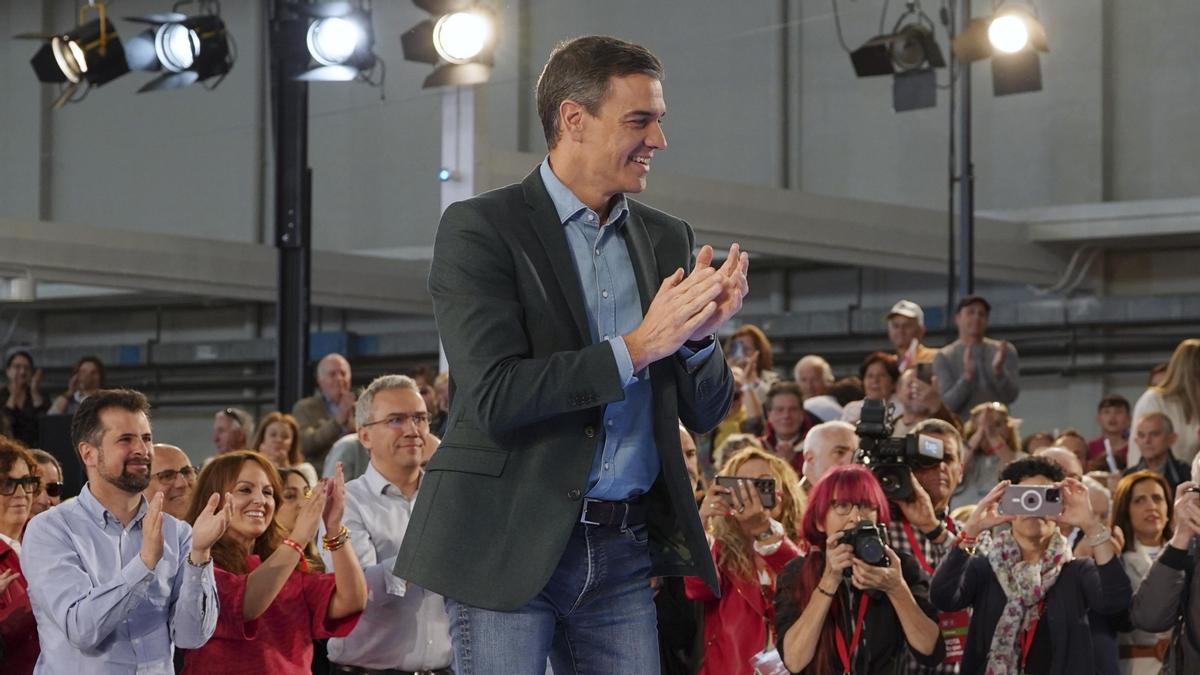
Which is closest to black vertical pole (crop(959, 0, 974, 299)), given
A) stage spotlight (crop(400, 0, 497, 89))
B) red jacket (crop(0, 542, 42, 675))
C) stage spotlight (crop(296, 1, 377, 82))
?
stage spotlight (crop(400, 0, 497, 89))

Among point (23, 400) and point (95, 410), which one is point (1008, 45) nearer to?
point (23, 400)

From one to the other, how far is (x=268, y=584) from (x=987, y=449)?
12.5 feet

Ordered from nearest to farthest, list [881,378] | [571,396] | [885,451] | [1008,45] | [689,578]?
[571,396], [885,451], [689,578], [881,378], [1008,45]

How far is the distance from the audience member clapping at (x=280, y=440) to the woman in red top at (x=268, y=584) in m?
2.64

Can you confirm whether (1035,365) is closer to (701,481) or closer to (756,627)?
(701,481)

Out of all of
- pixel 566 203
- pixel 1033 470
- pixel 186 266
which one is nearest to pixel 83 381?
pixel 186 266

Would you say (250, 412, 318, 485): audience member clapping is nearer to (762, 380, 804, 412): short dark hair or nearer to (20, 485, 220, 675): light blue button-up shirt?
(762, 380, 804, 412): short dark hair

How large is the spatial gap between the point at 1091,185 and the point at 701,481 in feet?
25.0

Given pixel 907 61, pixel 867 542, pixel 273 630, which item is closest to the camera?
pixel 867 542

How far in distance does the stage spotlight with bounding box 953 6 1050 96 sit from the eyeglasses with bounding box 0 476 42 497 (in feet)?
21.5

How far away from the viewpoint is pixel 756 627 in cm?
539

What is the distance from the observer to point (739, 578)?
5.39 m

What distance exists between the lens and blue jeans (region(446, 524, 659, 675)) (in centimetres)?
251

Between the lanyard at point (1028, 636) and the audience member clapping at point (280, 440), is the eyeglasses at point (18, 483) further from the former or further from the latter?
the lanyard at point (1028, 636)
